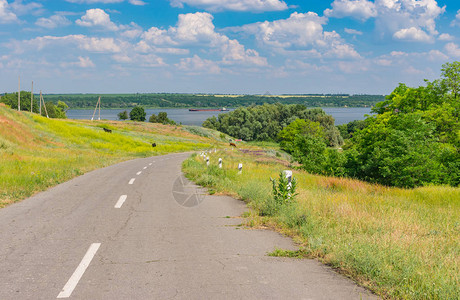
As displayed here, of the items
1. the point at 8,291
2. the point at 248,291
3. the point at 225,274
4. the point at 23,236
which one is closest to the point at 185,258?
the point at 225,274

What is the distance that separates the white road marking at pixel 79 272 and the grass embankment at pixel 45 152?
5.72 m

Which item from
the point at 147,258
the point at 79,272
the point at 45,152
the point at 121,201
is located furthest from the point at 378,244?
the point at 45,152

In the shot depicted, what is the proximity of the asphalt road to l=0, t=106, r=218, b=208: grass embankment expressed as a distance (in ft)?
12.7

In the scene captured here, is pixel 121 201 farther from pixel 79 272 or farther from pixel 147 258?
pixel 79 272

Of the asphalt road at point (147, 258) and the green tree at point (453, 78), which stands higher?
the green tree at point (453, 78)

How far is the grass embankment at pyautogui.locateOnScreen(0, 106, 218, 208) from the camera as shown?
1349 centimetres

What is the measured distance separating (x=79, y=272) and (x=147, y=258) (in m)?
1.02

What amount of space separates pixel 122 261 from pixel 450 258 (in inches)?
191

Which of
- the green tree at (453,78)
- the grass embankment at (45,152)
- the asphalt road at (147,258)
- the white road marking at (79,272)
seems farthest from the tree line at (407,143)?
the white road marking at (79,272)

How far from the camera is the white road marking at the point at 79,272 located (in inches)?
167

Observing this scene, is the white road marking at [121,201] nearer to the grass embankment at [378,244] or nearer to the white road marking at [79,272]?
the grass embankment at [378,244]

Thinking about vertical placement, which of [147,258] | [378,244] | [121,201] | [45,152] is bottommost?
[45,152]

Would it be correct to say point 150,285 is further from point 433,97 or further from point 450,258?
point 433,97

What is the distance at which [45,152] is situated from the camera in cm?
3075
